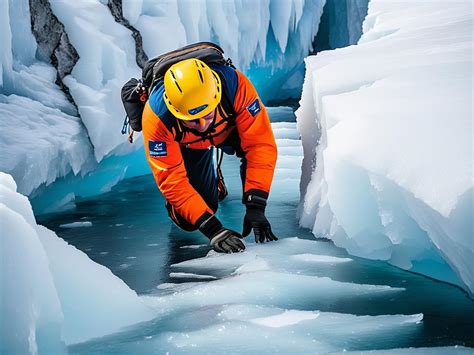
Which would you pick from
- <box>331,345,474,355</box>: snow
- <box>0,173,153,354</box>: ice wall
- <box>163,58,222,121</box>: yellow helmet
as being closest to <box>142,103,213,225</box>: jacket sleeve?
<box>163,58,222,121</box>: yellow helmet

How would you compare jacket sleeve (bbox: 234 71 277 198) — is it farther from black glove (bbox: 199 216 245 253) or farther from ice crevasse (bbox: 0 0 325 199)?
ice crevasse (bbox: 0 0 325 199)

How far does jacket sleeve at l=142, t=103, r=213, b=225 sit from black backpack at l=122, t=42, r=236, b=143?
23 cm

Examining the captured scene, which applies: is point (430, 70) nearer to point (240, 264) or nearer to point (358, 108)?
point (358, 108)

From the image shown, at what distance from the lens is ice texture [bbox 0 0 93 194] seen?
4148mm

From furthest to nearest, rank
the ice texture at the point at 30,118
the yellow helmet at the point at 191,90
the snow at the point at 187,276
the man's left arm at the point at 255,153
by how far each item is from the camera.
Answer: the ice texture at the point at 30,118 < the man's left arm at the point at 255,153 < the yellow helmet at the point at 191,90 < the snow at the point at 187,276

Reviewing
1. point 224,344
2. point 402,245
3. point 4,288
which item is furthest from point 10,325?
point 402,245

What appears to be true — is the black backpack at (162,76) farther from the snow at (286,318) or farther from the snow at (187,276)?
the snow at (286,318)

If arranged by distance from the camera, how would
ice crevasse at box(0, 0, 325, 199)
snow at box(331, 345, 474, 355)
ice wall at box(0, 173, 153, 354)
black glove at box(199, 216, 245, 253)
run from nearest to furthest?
1. ice wall at box(0, 173, 153, 354)
2. snow at box(331, 345, 474, 355)
3. black glove at box(199, 216, 245, 253)
4. ice crevasse at box(0, 0, 325, 199)

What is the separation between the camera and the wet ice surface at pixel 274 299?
191 cm

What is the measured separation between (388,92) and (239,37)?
644cm

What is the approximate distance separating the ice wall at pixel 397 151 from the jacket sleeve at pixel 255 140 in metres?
0.26

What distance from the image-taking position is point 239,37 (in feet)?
29.7

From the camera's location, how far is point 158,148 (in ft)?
10.1

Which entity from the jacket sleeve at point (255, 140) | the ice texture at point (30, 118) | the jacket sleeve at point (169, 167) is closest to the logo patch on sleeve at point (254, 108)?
the jacket sleeve at point (255, 140)
